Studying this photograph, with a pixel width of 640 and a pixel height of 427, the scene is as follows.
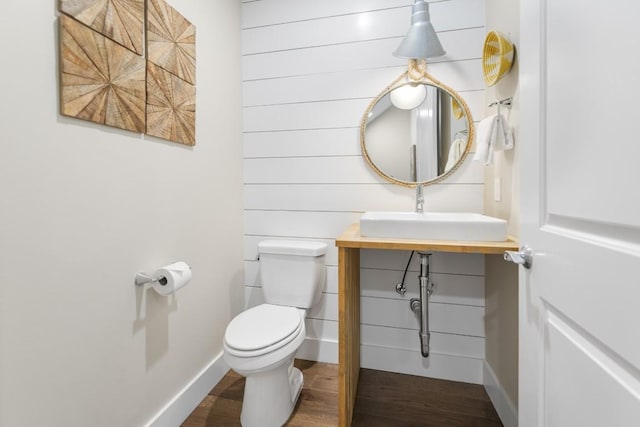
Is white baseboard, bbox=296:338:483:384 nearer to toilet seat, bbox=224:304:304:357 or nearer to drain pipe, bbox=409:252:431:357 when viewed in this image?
drain pipe, bbox=409:252:431:357

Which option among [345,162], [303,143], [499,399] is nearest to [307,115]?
[303,143]

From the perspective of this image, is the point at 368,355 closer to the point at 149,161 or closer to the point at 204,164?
the point at 204,164

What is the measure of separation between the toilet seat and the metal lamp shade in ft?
4.84

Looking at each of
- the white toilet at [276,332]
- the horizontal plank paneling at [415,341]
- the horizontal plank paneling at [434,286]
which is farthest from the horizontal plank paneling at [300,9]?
the horizontal plank paneling at [415,341]

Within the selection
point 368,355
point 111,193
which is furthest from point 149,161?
point 368,355

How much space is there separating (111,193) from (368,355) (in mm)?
1655

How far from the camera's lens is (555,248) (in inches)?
29.5

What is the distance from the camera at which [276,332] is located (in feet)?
4.60

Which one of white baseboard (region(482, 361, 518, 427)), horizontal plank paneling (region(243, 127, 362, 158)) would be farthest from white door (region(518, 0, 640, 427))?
horizontal plank paneling (region(243, 127, 362, 158))

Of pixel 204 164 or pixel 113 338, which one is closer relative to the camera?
pixel 113 338

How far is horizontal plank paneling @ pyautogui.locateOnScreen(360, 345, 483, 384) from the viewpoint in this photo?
181cm

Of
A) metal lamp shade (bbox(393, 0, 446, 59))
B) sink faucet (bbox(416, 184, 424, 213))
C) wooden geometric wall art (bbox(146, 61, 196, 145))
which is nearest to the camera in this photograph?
wooden geometric wall art (bbox(146, 61, 196, 145))

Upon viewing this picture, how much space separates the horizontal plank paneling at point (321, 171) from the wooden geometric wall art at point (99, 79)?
88 cm

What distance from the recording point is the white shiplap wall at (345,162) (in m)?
1.79
